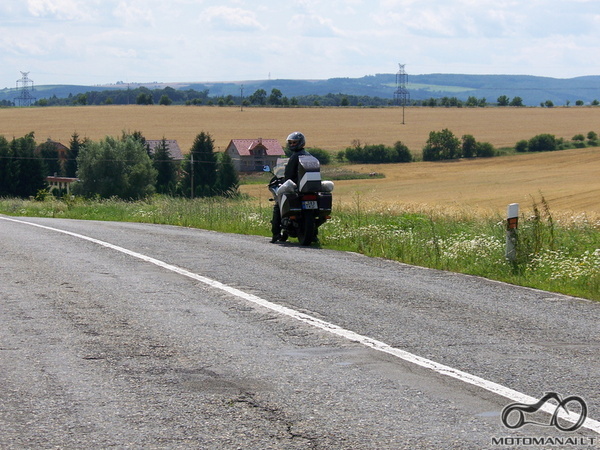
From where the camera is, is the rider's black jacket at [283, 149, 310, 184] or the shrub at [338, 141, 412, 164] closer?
the rider's black jacket at [283, 149, 310, 184]

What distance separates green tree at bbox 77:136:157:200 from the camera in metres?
73.1

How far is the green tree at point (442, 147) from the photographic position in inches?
3541

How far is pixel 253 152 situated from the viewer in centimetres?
9469

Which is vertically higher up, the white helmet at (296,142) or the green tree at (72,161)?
the white helmet at (296,142)

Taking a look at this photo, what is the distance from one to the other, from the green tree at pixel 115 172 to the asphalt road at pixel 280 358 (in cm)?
6362

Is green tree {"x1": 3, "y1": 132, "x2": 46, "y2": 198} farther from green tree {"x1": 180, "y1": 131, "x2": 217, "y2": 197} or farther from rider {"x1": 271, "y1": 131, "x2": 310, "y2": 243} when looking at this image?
rider {"x1": 271, "y1": 131, "x2": 310, "y2": 243}

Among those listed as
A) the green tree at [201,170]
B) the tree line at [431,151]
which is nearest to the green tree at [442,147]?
the tree line at [431,151]

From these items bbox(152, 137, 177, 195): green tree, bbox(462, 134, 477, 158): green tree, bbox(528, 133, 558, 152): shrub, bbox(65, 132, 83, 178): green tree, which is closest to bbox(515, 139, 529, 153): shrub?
bbox(528, 133, 558, 152): shrub

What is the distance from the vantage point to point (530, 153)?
9125 cm

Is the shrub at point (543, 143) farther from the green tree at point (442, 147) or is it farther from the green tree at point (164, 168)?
the green tree at point (164, 168)

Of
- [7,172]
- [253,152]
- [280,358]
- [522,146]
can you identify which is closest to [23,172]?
[7,172]

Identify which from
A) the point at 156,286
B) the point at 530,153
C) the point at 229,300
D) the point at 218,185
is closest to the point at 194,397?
the point at 229,300

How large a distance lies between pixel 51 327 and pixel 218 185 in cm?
6288

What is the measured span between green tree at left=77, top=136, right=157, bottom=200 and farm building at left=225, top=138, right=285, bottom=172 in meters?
20.3
